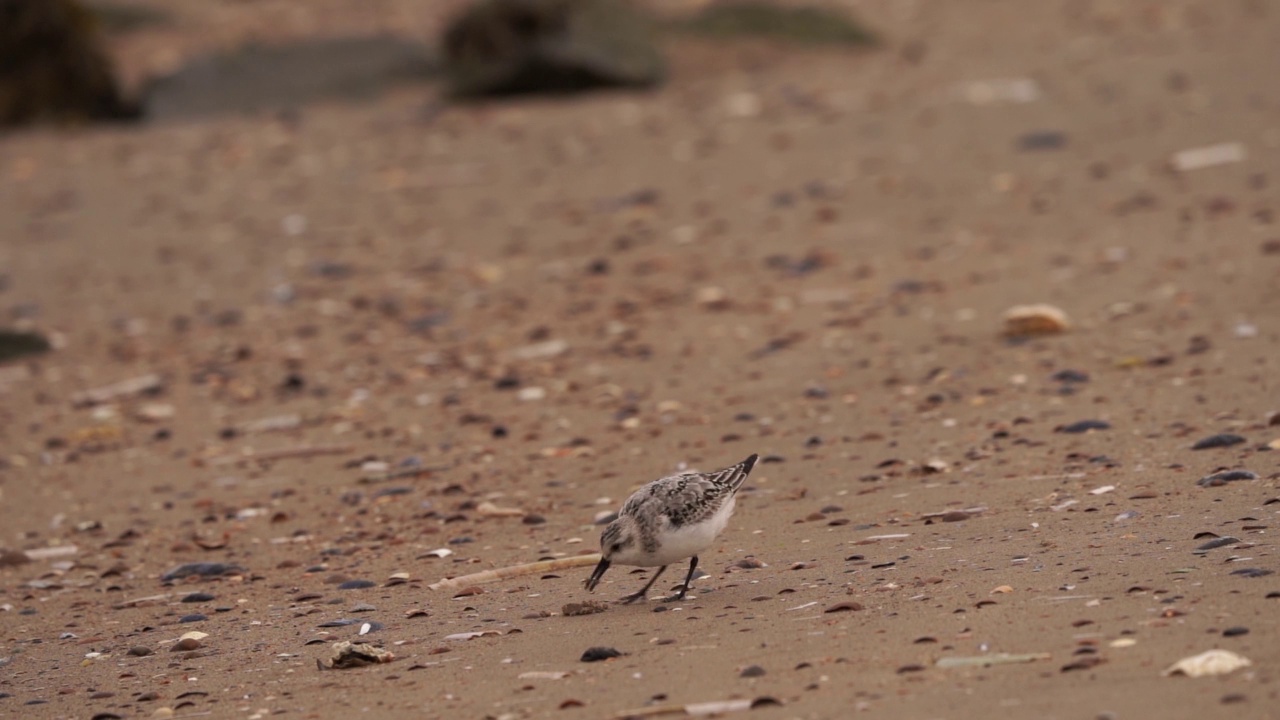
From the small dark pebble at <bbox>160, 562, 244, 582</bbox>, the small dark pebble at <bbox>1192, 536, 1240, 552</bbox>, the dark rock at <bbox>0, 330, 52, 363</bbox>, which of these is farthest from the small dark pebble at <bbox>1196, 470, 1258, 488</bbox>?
the dark rock at <bbox>0, 330, 52, 363</bbox>

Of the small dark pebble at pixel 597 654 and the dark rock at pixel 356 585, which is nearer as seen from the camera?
the small dark pebble at pixel 597 654

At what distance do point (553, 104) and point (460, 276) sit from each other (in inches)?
143

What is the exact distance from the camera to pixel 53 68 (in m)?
16.2

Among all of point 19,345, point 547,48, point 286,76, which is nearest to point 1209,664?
point 19,345

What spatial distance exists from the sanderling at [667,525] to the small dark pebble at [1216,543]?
149 centimetres

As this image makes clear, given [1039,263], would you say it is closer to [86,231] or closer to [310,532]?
[310,532]

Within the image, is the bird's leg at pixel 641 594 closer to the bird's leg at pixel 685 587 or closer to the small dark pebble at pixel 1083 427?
the bird's leg at pixel 685 587

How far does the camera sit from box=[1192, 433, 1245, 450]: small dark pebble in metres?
6.29

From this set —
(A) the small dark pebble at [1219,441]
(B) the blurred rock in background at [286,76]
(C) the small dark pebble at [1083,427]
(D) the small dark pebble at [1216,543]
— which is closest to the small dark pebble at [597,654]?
(D) the small dark pebble at [1216,543]

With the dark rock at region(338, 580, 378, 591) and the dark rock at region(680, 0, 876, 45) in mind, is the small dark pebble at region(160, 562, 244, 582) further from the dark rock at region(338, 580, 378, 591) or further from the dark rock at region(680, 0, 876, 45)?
the dark rock at region(680, 0, 876, 45)

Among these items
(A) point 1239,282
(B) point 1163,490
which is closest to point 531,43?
(A) point 1239,282

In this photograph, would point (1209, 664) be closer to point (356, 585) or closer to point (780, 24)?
point (356, 585)

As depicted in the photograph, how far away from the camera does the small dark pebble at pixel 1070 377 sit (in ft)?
25.3

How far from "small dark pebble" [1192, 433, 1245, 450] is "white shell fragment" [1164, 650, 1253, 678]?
2.46 m
